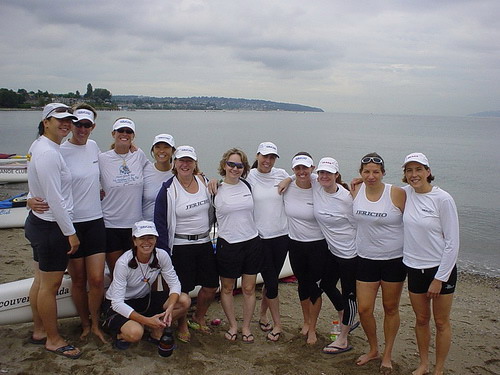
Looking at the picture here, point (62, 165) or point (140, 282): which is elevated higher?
point (62, 165)

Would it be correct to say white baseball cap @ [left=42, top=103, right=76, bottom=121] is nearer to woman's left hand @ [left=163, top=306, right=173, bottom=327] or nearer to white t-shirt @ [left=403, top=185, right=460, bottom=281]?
woman's left hand @ [left=163, top=306, right=173, bottom=327]

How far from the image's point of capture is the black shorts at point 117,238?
4.09 m

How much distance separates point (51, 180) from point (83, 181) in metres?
0.40

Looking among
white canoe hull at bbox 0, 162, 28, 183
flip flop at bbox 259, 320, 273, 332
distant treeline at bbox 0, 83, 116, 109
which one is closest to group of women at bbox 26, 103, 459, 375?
flip flop at bbox 259, 320, 273, 332

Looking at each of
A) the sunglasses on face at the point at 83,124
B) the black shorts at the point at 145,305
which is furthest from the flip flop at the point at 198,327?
the sunglasses on face at the point at 83,124

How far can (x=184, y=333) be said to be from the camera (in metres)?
4.30

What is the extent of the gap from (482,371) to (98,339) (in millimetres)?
3920

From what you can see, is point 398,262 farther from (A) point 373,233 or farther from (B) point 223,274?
(B) point 223,274

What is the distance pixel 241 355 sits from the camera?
13.5 feet

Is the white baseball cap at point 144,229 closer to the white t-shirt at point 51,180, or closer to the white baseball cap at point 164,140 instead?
the white t-shirt at point 51,180

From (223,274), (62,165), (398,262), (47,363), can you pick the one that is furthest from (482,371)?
(62,165)

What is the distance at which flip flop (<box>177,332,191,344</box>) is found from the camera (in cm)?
424

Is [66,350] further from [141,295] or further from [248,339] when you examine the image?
[248,339]

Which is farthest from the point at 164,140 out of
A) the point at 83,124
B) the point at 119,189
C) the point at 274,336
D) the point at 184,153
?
the point at 274,336
